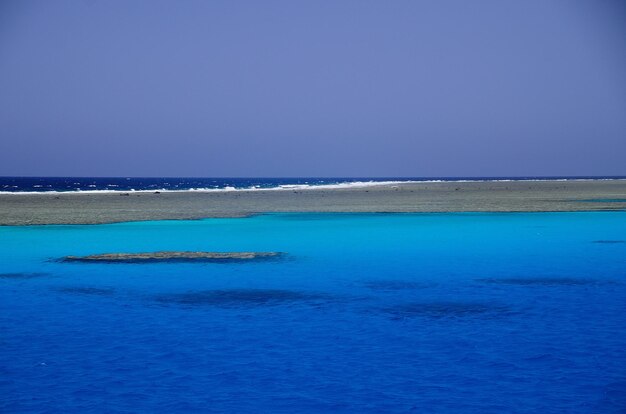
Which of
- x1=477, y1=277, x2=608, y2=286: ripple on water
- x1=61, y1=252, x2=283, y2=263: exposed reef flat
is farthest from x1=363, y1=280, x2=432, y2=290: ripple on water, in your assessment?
x1=61, y1=252, x2=283, y2=263: exposed reef flat

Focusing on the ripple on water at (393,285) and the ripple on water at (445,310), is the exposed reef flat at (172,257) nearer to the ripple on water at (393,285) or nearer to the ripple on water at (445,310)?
the ripple on water at (393,285)

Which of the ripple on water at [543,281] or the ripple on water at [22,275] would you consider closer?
the ripple on water at [543,281]

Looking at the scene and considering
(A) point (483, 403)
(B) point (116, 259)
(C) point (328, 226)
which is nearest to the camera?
(A) point (483, 403)

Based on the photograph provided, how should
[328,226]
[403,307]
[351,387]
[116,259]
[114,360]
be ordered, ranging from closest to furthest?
[351,387] < [114,360] < [403,307] < [116,259] < [328,226]

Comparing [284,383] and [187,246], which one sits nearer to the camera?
[284,383]

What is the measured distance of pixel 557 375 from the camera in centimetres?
992

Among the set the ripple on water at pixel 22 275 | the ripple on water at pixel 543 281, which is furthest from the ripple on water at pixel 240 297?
the ripple on water at pixel 22 275

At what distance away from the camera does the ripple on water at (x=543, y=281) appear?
17.4 meters

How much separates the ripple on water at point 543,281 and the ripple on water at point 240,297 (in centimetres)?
518

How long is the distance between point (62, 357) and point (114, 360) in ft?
3.16

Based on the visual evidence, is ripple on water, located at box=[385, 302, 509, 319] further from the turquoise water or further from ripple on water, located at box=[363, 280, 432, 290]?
ripple on water, located at box=[363, 280, 432, 290]

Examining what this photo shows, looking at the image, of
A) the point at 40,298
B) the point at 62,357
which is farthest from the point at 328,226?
the point at 62,357

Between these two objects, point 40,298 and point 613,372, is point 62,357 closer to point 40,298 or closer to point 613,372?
point 40,298

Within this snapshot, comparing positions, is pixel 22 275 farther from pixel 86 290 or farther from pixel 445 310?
pixel 445 310
